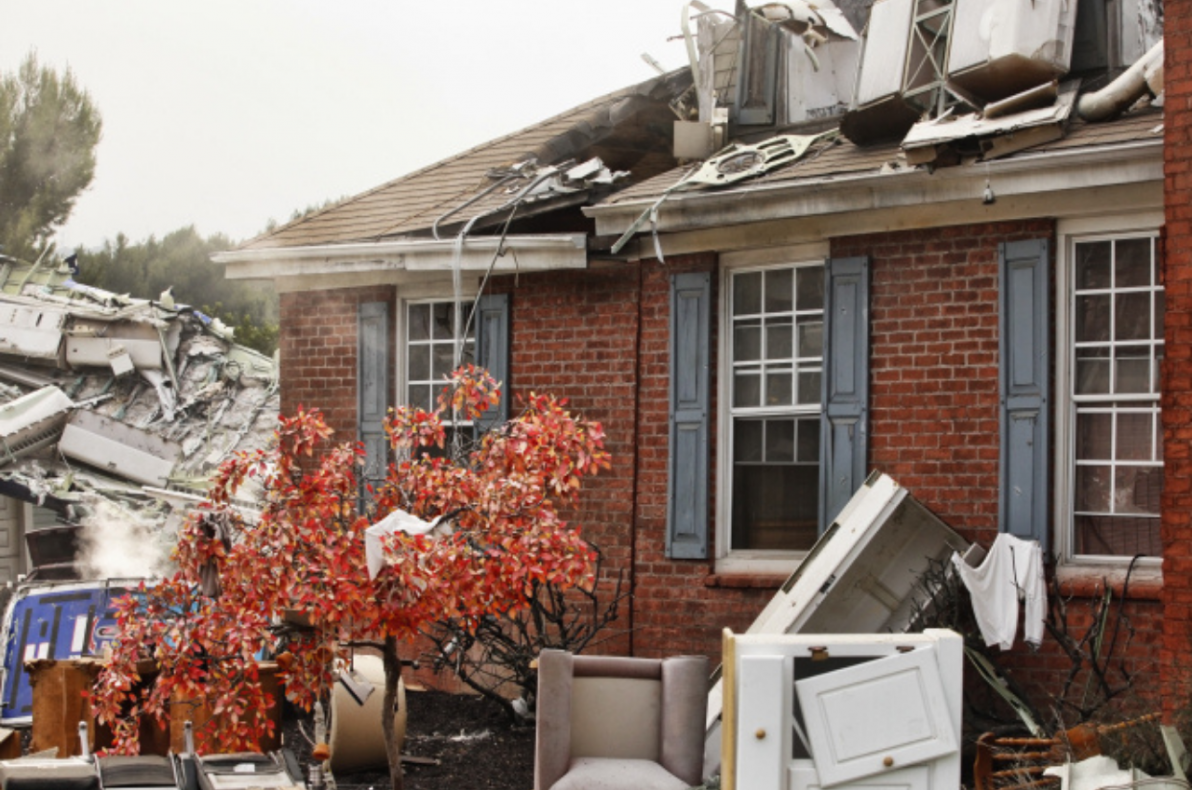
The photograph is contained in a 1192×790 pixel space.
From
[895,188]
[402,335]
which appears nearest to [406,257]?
[402,335]

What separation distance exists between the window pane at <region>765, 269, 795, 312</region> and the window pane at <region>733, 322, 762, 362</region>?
0.16 m

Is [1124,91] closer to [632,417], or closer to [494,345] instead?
[632,417]

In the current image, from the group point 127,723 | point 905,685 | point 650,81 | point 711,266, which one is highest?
point 650,81

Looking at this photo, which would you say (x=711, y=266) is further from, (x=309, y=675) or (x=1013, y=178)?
(x=309, y=675)

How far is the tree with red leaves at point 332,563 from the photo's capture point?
755 cm

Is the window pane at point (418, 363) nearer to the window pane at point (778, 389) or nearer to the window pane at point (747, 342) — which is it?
the window pane at point (747, 342)

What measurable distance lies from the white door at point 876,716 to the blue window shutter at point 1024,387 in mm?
2669

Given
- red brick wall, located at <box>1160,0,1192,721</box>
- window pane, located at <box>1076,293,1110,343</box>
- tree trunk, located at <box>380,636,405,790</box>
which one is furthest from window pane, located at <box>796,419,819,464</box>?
tree trunk, located at <box>380,636,405,790</box>

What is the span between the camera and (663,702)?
797 cm

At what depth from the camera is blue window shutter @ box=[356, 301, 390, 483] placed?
11.9 meters

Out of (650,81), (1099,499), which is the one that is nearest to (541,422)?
(1099,499)

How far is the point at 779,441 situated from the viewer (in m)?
10.1

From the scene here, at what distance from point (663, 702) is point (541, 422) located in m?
1.55

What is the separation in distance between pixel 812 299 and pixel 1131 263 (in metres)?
2.05
